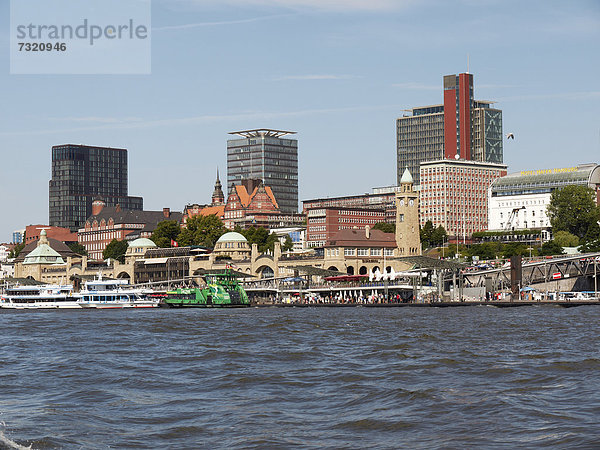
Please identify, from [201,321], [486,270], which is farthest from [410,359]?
[486,270]

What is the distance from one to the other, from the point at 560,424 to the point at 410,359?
1911 cm

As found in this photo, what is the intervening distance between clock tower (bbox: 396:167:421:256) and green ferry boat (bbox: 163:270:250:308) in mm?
49131

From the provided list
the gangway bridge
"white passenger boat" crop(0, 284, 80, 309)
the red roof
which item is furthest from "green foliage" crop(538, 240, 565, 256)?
"white passenger boat" crop(0, 284, 80, 309)

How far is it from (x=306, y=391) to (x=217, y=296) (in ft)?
341

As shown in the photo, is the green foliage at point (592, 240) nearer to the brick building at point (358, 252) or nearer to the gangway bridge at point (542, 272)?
the gangway bridge at point (542, 272)

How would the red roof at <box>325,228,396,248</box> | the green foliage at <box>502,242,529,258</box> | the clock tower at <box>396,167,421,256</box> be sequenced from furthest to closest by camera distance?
the clock tower at <box>396,167,421,256</box> < the green foliage at <box>502,242,529,258</box> < the red roof at <box>325,228,396,248</box>

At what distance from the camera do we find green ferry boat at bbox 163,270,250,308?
469 ft

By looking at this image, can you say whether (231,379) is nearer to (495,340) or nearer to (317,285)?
(495,340)

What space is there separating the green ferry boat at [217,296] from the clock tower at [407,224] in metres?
49.1

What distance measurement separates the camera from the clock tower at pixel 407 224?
18750 centimetres

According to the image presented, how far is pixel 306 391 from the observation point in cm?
3934

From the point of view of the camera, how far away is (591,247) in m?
173

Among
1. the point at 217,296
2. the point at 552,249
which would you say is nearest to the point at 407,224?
the point at 552,249

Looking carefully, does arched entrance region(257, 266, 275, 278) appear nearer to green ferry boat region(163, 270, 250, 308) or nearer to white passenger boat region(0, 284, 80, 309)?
green ferry boat region(163, 270, 250, 308)
